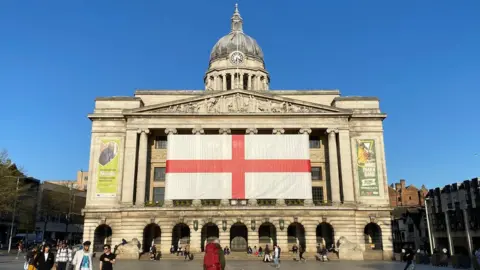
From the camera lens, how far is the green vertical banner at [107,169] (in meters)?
52.0

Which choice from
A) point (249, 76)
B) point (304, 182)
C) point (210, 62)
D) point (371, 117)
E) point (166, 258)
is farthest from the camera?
point (210, 62)

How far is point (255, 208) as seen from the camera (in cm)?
4950

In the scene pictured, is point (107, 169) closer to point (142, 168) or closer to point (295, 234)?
point (142, 168)

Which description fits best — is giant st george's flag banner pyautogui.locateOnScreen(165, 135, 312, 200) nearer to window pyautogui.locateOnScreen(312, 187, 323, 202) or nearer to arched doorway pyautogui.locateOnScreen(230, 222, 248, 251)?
window pyautogui.locateOnScreen(312, 187, 323, 202)

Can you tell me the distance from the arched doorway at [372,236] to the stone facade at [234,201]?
0.42 ft

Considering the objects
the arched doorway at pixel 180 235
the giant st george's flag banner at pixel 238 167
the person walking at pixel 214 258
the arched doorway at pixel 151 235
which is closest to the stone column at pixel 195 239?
the arched doorway at pixel 180 235

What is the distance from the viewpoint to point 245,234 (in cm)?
5212

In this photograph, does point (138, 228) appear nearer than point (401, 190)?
Yes

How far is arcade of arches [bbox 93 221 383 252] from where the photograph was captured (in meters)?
48.9

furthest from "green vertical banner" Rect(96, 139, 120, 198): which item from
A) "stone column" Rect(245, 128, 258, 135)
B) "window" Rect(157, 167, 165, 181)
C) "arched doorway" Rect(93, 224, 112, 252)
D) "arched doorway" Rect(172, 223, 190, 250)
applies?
"stone column" Rect(245, 128, 258, 135)

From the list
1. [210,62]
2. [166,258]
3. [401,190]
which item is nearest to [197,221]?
[166,258]

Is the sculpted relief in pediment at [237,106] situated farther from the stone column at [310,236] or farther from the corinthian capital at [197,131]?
the stone column at [310,236]

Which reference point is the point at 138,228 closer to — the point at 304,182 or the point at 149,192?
the point at 149,192

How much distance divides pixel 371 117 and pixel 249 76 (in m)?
28.1
